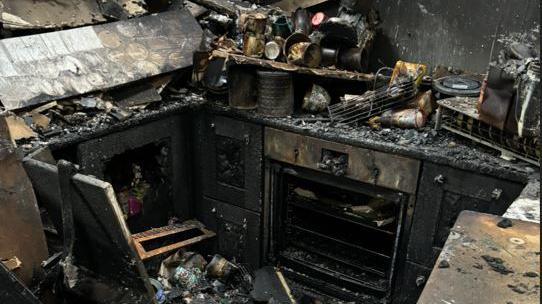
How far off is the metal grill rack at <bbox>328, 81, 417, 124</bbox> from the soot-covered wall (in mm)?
610

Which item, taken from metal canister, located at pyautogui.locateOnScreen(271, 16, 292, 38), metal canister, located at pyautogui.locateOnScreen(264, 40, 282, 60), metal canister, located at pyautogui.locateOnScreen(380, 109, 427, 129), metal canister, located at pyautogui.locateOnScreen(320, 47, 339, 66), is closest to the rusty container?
metal canister, located at pyautogui.locateOnScreen(264, 40, 282, 60)

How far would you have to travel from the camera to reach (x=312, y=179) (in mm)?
3611

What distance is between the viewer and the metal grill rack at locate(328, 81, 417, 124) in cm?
336

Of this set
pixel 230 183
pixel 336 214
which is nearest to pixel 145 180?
pixel 230 183

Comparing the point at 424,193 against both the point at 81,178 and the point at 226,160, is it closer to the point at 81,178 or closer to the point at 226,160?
the point at 226,160

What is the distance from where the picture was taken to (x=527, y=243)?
1.92 m

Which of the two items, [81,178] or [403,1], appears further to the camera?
[403,1]

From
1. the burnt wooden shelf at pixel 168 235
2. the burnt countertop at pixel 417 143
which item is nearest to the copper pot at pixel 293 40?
the burnt countertop at pixel 417 143

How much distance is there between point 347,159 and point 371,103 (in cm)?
40

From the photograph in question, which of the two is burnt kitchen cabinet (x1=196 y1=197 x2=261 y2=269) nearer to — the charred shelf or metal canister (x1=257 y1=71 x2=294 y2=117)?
the charred shelf

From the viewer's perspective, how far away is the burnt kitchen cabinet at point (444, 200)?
294 cm

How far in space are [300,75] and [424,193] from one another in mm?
1182

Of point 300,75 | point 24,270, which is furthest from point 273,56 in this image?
point 24,270

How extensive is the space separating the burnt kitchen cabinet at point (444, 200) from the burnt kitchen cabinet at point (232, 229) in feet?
4.00
